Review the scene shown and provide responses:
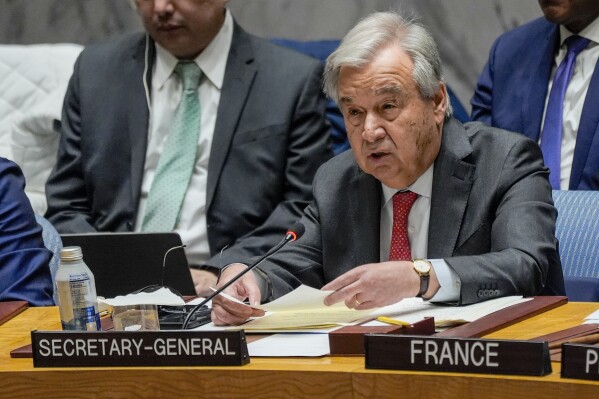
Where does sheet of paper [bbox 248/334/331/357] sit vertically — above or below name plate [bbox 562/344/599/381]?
below

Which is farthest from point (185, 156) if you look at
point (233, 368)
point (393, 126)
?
point (233, 368)

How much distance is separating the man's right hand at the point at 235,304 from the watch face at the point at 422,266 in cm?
33

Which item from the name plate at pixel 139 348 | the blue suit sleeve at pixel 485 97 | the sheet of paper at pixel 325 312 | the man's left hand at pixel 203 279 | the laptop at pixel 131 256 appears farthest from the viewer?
the blue suit sleeve at pixel 485 97

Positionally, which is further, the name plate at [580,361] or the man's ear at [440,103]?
the man's ear at [440,103]

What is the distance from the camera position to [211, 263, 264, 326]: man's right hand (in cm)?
229

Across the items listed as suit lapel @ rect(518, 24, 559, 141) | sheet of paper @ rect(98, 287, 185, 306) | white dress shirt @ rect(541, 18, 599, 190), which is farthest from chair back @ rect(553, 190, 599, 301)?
sheet of paper @ rect(98, 287, 185, 306)

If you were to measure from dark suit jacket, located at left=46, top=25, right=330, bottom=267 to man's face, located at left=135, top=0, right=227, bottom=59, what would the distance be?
99 mm

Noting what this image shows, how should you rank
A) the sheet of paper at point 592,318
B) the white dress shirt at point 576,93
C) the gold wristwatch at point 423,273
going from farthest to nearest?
the white dress shirt at point 576,93, the gold wristwatch at point 423,273, the sheet of paper at point 592,318

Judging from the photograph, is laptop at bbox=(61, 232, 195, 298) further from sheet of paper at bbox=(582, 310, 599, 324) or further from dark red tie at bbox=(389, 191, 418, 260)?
sheet of paper at bbox=(582, 310, 599, 324)

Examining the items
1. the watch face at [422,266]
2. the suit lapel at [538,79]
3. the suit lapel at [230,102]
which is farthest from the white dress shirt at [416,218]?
the suit lapel at [538,79]

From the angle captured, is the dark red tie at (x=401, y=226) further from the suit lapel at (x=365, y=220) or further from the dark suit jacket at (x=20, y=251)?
the dark suit jacket at (x=20, y=251)

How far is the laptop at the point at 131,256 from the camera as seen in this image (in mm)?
3137

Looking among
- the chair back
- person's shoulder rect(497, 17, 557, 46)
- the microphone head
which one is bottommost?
the chair back

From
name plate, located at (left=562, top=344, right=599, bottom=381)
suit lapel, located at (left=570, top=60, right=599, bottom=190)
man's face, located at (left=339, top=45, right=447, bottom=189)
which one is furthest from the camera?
suit lapel, located at (left=570, top=60, right=599, bottom=190)
